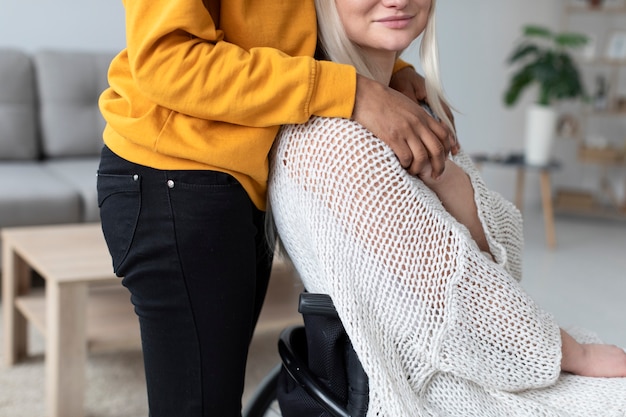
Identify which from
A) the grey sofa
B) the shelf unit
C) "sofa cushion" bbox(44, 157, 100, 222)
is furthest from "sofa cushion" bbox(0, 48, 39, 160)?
the shelf unit

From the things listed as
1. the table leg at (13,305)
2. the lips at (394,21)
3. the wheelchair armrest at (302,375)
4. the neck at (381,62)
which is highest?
the lips at (394,21)

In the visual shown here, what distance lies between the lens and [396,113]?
104 cm

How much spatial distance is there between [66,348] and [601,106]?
4.93 meters

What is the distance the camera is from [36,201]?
333 cm

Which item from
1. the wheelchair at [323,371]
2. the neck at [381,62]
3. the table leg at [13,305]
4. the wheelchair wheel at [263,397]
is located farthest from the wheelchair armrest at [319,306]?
the table leg at [13,305]

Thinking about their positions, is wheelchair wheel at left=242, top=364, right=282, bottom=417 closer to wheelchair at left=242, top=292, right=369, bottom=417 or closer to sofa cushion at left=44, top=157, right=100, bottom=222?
wheelchair at left=242, top=292, right=369, bottom=417

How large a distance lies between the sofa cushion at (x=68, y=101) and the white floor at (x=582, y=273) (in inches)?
92.5

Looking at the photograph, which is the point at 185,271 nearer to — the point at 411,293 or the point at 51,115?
the point at 411,293

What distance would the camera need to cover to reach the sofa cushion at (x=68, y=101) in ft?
13.0

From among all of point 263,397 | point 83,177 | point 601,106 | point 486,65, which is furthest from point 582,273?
point 263,397

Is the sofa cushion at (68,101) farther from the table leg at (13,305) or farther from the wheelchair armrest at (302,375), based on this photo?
the wheelchair armrest at (302,375)

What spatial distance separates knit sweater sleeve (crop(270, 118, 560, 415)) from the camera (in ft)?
3.36

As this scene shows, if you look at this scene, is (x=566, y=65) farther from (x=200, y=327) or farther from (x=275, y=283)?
(x=200, y=327)

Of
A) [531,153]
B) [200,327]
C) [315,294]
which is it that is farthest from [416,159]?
[531,153]
